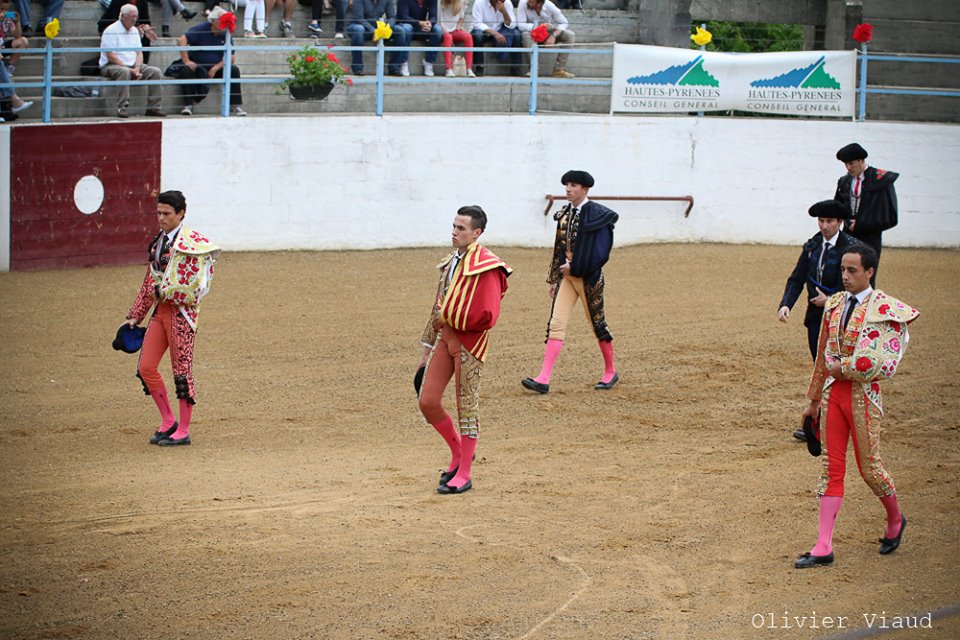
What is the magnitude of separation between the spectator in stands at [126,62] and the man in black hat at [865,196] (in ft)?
32.0

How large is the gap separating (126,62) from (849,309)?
12829 millimetres

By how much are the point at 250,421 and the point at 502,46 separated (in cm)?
Answer: 1132

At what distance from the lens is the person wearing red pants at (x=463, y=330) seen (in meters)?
7.80

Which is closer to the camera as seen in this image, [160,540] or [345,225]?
[160,540]

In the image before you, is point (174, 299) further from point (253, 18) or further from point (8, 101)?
point (253, 18)

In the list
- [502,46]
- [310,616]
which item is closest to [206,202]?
[502,46]

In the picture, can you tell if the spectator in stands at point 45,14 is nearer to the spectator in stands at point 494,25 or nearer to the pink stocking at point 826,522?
the spectator in stands at point 494,25

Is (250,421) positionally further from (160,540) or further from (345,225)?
(345,225)

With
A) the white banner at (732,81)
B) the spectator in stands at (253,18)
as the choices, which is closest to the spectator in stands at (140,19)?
the spectator in stands at (253,18)

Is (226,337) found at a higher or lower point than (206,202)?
lower

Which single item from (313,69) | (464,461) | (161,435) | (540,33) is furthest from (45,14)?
(464,461)

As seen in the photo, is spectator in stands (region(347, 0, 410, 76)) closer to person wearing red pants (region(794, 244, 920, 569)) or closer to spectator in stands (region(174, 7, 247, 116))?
spectator in stands (region(174, 7, 247, 116))

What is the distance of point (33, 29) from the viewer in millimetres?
18047

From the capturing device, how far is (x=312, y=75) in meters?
17.4
